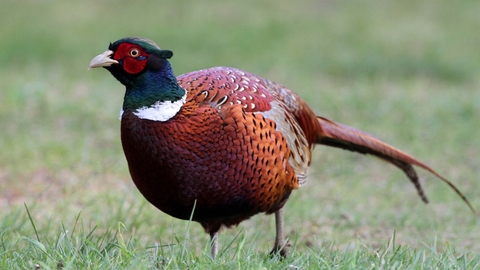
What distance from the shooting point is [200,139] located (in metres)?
3.32

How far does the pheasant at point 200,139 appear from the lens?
325 centimetres

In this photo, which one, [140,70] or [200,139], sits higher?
[140,70]

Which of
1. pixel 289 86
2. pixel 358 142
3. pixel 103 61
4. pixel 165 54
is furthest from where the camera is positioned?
pixel 289 86

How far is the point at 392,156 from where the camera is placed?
4.54 m

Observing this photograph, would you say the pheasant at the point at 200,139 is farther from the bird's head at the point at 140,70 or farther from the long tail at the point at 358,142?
the long tail at the point at 358,142

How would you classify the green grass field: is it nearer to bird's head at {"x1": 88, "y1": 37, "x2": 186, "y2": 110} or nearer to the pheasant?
the pheasant

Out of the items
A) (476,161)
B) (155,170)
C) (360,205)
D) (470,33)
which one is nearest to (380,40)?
(470,33)

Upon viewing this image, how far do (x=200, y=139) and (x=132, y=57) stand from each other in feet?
1.53

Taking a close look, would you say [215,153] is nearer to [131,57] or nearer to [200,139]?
[200,139]

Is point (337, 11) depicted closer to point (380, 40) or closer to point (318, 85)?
point (380, 40)

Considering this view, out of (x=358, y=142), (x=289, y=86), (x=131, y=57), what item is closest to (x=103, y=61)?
(x=131, y=57)

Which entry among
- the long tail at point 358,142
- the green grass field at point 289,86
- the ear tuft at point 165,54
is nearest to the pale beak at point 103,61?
the ear tuft at point 165,54

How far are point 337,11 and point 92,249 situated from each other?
35.8 ft

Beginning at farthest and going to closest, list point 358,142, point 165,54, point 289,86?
point 289,86, point 358,142, point 165,54
